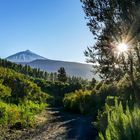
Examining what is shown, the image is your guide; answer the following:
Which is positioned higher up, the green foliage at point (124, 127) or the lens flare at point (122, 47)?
the lens flare at point (122, 47)

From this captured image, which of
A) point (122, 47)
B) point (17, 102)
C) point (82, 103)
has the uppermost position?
point (122, 47)

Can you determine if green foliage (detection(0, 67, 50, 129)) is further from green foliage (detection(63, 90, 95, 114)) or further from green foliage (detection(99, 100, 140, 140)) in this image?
green foliage (detection(99, 100, 140, 140))

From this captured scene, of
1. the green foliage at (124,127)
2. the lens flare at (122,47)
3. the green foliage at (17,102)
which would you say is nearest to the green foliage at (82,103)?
the green foliage at (17,102)

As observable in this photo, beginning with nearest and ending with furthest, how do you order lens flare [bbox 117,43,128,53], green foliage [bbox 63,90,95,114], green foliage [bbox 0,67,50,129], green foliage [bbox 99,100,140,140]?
green foliage [bbox 99,100,140,140]
lens flare [bbox 117,43,128,53]
green foliage [bbox 0,67,50,129]
green foliage [bbox 63,90,95,114]

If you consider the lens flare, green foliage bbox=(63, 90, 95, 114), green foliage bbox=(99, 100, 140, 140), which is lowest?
green foliage bbox=(63, 90, 95, 114)

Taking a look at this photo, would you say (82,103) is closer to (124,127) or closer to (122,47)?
(122,47)

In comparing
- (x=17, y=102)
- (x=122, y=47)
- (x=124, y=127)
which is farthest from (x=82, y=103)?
(x=124, y=127)

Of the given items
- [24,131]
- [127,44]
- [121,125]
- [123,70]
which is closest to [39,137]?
[24,131]

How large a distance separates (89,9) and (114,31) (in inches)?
114

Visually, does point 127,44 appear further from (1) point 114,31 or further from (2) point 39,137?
(2) point 39,137

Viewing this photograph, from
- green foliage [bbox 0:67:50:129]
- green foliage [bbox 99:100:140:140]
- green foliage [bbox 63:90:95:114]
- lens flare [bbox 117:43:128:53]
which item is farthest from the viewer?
green foliage [bbox 63:90:95:114]

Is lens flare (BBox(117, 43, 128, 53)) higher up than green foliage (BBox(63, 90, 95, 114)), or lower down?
higher up

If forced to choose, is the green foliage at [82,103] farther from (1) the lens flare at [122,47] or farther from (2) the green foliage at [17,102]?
(1) the lens flare at [122,47]

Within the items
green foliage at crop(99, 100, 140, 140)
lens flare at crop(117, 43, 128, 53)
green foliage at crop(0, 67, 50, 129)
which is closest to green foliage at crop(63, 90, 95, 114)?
green foliage at crop(0, 67, 50, 129)
